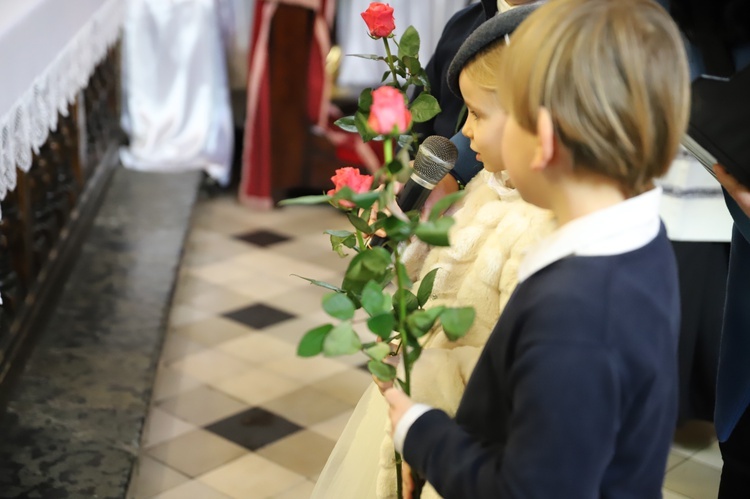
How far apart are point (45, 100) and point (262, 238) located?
2.12 meters

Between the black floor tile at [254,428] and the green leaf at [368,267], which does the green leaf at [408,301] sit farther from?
the black floor tile at [254,428]

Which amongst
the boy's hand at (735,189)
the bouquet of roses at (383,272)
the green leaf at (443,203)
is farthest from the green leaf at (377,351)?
the boy's hand at (735,189)

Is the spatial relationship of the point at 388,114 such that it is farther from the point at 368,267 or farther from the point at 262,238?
the point at 262,238

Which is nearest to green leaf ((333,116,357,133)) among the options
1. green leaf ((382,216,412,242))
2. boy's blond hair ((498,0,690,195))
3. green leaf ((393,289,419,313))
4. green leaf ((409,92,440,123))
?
green leaf ((409,92,440,123))

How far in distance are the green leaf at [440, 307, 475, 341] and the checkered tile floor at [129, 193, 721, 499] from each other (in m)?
1.72

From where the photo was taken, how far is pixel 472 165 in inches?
74.4

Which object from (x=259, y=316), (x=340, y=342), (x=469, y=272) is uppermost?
(x=340, y=342)

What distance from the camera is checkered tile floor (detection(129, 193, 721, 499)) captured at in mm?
2885

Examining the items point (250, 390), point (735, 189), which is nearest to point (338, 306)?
point (735, 189)

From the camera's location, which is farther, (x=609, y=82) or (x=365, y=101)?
(x=365, y=101)

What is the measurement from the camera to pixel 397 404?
122cm

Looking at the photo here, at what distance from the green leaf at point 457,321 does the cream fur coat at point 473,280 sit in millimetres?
271

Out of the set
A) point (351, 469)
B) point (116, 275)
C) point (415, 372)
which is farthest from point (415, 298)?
point (116, 275)

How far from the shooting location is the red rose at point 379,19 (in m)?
1.59
